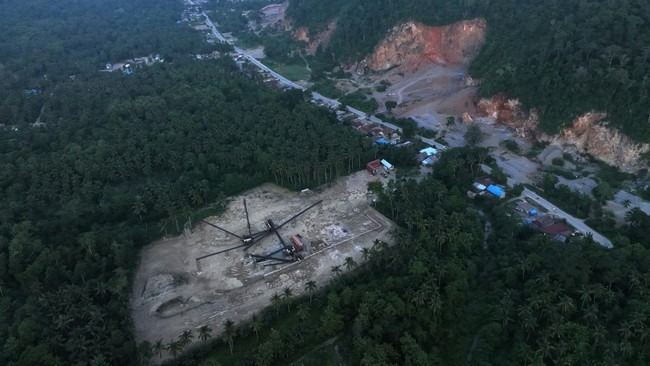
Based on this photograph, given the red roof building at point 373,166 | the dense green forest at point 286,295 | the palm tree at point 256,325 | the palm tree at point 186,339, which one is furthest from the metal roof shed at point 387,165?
the palm tree at point 186,339

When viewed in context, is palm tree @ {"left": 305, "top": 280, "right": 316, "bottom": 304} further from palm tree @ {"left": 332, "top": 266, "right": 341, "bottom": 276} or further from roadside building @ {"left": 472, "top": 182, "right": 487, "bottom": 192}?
roadside building @ {"left": 472, "top": 182, "right": 487, "bottom": 192}

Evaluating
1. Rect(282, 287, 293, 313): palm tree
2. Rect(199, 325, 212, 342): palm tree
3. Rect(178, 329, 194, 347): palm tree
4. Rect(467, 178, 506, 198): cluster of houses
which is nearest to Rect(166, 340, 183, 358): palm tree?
Rect(178, 329, 194, 347): palm tree

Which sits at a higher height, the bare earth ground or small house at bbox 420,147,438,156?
small house at bbox 420,147,438,156

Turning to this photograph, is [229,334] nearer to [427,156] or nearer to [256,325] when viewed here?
[256,325]

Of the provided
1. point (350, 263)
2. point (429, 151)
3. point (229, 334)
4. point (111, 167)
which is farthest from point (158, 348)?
point (429, 151)

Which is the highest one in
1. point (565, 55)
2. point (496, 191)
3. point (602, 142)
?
point (565, 55)

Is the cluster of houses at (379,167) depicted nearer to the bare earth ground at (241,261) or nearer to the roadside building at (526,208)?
the bare earth ground at (241,261)

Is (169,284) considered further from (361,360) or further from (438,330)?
(438,330)
